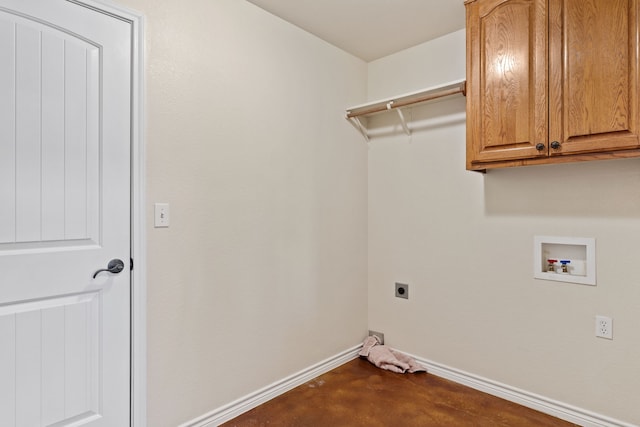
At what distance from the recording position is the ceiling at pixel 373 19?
219cm

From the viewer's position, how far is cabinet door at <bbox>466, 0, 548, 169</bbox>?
1871 mm

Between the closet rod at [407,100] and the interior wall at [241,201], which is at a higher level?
the closet rod at [407,100]

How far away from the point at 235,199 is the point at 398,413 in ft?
5.18

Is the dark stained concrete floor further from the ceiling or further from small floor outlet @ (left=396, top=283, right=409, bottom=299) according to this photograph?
the ceiling

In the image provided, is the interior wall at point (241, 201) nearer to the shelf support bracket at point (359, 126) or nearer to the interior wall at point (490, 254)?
Answer: the shelf support bracket at point (359, 126)

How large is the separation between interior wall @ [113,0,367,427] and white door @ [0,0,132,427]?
0.16 metres

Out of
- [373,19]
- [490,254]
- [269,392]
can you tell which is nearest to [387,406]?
[269,392]

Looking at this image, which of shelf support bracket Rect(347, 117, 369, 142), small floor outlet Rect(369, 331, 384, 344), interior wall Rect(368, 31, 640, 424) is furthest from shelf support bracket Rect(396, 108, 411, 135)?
small floor outlet Rect(369, 331, 384, 344)

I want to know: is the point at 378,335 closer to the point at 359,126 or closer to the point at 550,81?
the point at 359,126

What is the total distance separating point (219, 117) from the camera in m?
2.02

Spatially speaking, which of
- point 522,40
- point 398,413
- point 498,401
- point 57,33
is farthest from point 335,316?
point 57,33

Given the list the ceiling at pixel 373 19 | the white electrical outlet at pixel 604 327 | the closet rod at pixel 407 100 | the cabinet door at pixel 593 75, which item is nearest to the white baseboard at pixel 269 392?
the white electrical outlet at pixel 604 327

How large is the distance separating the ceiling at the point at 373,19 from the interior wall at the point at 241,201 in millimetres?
99

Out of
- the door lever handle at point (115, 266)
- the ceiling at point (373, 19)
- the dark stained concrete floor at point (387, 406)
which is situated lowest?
the dark stained concrete floor at point (387, 406)
